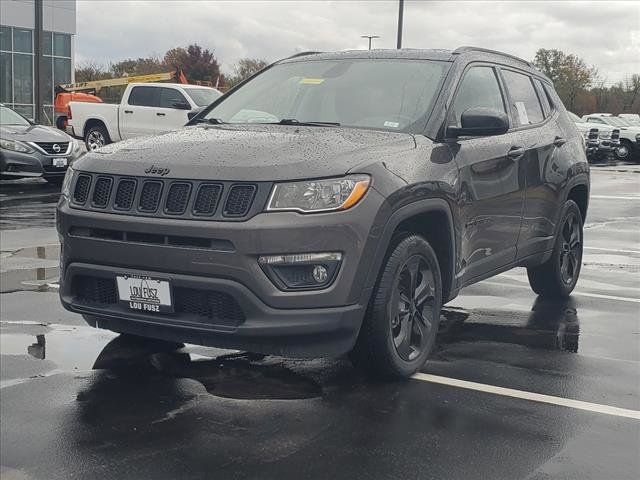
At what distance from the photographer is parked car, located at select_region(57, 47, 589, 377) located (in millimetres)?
4012

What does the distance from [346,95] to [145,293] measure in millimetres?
1970

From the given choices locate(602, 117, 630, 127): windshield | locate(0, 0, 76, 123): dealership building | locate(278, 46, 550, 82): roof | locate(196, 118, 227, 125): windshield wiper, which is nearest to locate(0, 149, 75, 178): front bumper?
locate(278, 46, 550, 82): roof

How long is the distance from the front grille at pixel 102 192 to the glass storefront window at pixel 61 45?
41.9 metres

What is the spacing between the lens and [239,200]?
4031 mm

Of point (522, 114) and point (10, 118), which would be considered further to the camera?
point (10, 118)

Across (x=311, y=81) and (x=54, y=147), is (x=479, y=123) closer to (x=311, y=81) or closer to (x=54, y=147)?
(x=311, y=81)

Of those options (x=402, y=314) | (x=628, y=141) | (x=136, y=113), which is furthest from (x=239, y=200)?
(x=628, y=141)

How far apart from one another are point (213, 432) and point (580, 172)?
4355 mm

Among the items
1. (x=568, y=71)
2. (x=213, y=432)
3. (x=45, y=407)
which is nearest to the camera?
(x=213, y=432)

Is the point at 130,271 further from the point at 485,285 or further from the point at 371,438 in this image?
the point at 485,285

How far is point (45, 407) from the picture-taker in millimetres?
4176

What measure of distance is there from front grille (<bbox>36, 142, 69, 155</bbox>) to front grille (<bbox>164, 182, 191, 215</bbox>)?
11945mm

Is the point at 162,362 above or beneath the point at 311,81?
beneath

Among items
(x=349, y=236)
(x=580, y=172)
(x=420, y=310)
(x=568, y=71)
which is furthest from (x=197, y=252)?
(x=568, y=71)
